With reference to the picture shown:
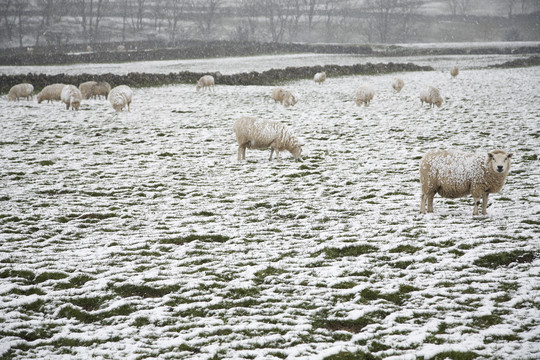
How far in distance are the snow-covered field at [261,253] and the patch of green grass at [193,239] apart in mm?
32

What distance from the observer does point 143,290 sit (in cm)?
668

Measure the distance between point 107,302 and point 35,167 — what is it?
375 inches

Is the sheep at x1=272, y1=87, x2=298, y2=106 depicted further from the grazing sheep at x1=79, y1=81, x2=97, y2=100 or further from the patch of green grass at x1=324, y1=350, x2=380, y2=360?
the patch of green grass at x1=324, y1=350, x2=380, y2=360

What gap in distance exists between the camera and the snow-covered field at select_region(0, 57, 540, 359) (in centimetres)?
533

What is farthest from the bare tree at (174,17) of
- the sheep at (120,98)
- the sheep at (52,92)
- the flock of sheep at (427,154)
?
the sheep at (120,98)

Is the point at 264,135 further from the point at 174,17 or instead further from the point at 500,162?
the point at 174,17

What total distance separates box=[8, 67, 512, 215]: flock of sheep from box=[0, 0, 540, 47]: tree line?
219 ft

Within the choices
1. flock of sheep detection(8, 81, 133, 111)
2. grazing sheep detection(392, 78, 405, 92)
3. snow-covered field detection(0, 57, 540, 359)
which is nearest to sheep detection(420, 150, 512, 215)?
snow-covered field detection(0, 57, 540, 359)

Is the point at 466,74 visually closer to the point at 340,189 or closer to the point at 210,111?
the point at 210,111

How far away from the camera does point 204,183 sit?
12344mm

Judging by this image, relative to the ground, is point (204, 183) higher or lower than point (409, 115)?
lower

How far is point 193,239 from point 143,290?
2013 mm

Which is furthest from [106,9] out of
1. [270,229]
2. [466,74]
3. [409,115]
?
[270,229]

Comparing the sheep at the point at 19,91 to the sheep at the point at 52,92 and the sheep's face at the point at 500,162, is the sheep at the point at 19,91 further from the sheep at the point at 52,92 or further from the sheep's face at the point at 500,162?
the sheep's face at the point at 500,162
